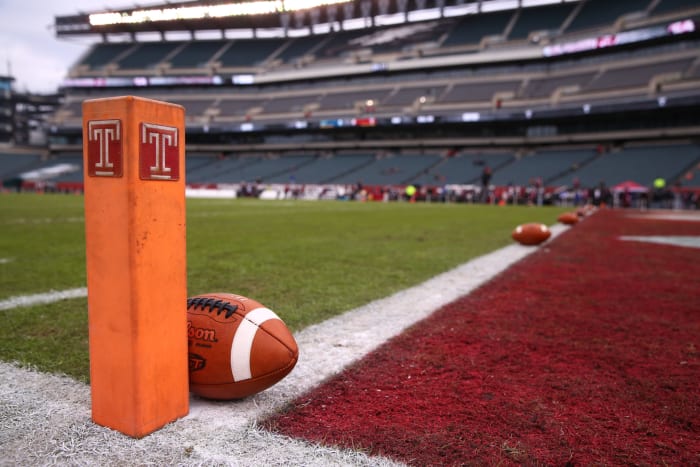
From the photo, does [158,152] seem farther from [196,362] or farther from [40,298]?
[40,298]

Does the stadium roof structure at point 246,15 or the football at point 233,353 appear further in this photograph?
the stadium roof structure at point 246,15

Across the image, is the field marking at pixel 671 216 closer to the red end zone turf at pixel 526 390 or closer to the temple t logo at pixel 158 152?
the red end zone turf at pixel 526 390

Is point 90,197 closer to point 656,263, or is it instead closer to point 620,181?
point 656,263

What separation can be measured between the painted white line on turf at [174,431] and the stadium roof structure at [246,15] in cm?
4704

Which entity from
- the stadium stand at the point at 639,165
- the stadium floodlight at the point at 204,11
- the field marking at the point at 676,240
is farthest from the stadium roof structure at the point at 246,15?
the field marking at the point at 676,240

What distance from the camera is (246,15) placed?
47906mm

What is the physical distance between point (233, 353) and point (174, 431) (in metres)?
0.37

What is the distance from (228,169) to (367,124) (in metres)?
14.7

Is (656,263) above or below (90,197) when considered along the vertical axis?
below

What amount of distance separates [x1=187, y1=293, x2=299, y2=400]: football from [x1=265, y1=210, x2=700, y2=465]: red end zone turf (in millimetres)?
201

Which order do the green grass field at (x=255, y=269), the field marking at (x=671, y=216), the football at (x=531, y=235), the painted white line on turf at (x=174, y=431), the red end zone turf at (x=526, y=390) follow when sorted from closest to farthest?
the painted white line on turf at (x=174, y=431) → the red end zone turf at (x=526, y=390) → the green grass field at (x=255, y=269) → the football at (x=531, y=235) → the field marking at (x=671, y=216)

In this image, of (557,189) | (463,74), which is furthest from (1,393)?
(463,74)

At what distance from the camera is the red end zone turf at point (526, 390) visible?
1768 mm

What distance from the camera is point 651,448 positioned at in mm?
1752
